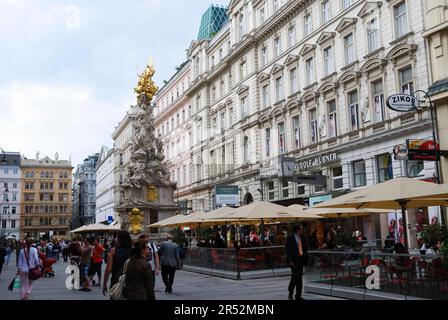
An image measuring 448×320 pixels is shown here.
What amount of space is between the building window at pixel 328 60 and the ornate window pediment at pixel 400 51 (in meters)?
6.09

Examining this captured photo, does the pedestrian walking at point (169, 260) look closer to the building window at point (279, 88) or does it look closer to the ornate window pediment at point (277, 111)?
the ornate window pediment at point (277, 111)

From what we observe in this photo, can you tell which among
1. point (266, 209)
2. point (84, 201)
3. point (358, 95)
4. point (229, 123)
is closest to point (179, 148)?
point (229, 123)

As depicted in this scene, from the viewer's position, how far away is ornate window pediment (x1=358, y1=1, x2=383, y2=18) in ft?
98.2

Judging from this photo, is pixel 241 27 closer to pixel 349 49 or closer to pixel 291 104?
pixel 291 104

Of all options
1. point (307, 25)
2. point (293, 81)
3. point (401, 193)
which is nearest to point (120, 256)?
point (401, 193)

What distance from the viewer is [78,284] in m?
18.1

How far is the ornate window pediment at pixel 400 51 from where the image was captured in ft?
88.8

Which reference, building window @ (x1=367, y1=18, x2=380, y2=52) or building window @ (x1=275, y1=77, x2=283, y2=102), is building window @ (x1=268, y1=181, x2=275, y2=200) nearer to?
building window @ (x1=275, y1=77, x2=283, y2=102)

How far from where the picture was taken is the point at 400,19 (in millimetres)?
28578

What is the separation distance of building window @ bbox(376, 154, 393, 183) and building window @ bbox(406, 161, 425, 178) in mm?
1327

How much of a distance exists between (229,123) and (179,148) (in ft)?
58.8

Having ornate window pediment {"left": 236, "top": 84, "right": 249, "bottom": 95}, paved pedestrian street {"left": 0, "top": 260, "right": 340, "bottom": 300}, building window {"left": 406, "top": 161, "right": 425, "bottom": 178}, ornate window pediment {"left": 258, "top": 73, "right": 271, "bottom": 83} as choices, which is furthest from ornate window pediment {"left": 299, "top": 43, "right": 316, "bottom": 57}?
paved pedestrian street {"left": 0, "top": 260, "right": 340, "bottom": 300}

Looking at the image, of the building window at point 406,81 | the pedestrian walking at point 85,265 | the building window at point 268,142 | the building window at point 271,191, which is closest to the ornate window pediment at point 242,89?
the building window at point 268,142
